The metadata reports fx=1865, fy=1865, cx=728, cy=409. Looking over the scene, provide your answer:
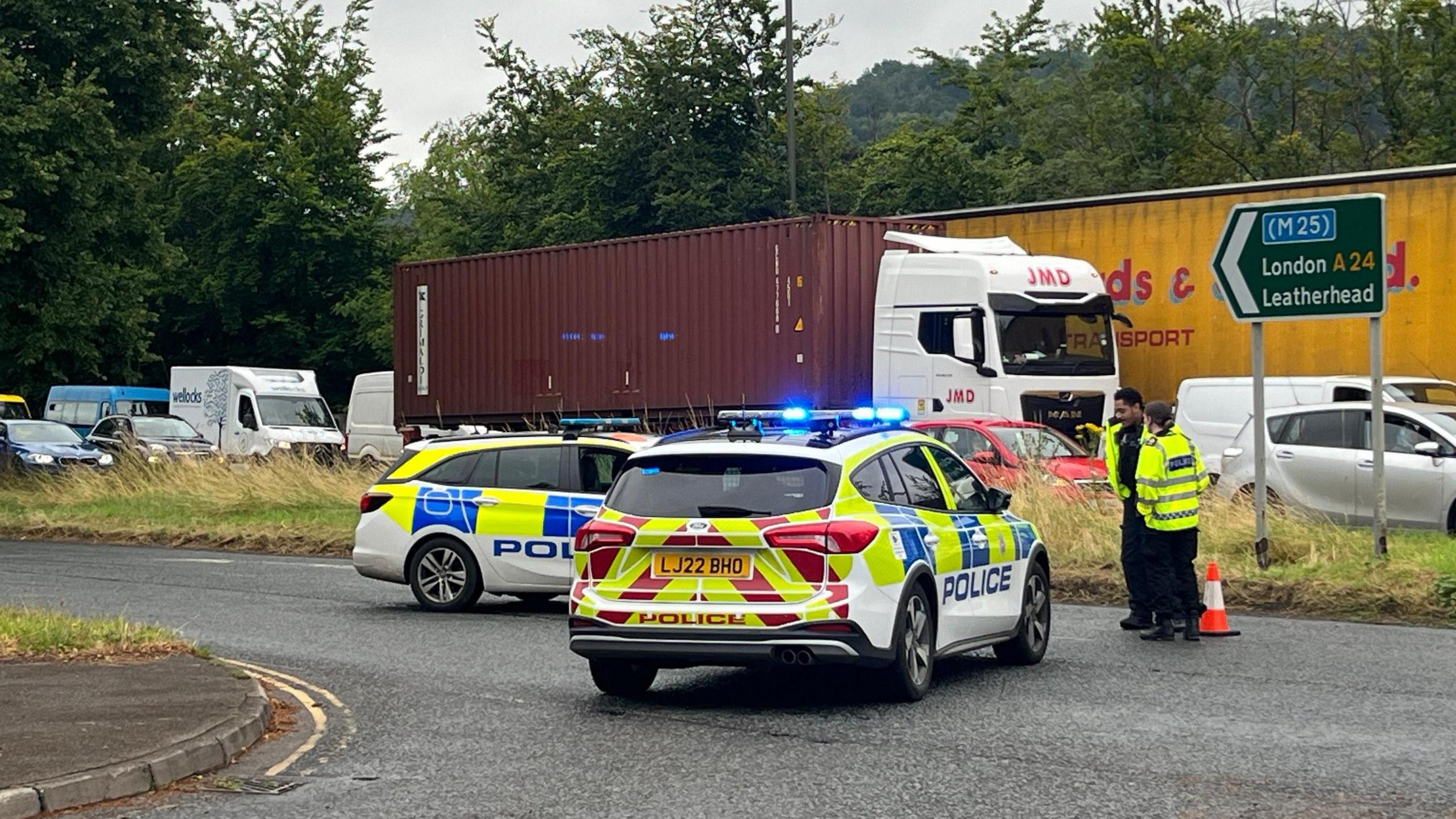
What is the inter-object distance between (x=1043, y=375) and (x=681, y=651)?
621 inches

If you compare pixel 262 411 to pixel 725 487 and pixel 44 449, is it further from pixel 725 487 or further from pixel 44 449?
pixel 725 487

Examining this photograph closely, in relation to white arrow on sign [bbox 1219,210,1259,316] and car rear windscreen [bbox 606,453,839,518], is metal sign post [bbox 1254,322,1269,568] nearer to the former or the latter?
white arrow on sign [bbox 1219,210,1259,316]

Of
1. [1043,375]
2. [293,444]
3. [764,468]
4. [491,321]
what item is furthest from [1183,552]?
[293,444]

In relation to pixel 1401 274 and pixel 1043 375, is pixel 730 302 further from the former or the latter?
pixel 1401 274

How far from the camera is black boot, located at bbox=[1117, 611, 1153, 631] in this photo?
13.0m

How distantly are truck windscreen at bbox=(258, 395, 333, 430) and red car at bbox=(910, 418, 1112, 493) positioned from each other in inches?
913

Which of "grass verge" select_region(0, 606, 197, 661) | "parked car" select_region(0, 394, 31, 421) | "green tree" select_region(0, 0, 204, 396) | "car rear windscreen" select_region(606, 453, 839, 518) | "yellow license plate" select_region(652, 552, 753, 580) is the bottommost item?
"grass verge" select_region(0, 606, 197, 661)

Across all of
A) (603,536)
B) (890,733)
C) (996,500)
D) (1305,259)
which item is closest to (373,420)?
(1305,259)

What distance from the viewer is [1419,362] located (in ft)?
76.1

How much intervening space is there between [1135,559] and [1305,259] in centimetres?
382

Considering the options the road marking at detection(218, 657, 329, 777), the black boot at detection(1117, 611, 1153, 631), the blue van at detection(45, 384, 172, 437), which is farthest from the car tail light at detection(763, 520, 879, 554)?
the blue van at detection(45, 384, 172, 437)

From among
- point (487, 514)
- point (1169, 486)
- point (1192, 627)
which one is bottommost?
point (1192, 627)

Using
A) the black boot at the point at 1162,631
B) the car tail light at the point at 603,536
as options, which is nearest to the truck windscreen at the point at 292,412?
the black boot at the point at 1162,631

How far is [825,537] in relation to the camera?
9312mm
